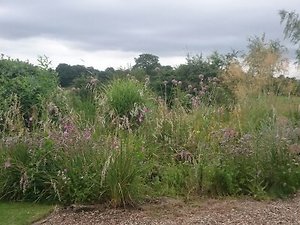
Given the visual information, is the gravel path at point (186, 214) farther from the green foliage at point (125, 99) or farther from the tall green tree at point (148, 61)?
the tall green tree at point (148, 61)

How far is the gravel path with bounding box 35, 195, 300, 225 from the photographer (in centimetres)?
552

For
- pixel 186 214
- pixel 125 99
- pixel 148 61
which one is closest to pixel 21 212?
pixel 186 214

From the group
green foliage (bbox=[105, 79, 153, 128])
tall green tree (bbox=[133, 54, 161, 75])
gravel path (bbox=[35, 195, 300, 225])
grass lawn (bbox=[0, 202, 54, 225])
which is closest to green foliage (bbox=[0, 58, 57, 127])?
green foliage (bbox=[105, 79, 153, 128])

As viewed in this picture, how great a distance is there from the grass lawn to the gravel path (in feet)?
0.41

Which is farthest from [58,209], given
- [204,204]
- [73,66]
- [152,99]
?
[73,66]

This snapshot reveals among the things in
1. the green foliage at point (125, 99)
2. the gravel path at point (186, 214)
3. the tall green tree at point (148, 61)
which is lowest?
the gravel path at point (186, 214)

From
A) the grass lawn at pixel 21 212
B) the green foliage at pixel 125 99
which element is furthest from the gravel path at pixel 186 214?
the green foliage at pixel 125 99

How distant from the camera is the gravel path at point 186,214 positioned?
5523mm

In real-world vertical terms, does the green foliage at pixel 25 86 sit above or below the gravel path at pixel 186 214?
above

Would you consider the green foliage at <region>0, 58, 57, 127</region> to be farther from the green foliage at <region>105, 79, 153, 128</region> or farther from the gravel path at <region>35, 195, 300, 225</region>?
the gravel path at <region>35, 195, 300, 225</region>

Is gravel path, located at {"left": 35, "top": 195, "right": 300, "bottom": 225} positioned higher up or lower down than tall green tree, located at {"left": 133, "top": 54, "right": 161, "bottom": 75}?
lower down

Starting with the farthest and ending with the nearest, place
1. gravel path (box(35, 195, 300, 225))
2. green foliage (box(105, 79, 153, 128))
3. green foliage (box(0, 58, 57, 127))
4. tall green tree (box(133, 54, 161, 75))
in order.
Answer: tall green tree (box(133, 54, 161, 75)), green foliage (box(105, 79, 153, 128)), green foliage (box(0, 58, 57, 127)), gravel path (box(35, 195, 300, 225))

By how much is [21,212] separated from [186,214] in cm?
176

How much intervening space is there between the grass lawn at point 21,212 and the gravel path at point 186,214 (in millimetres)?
125
